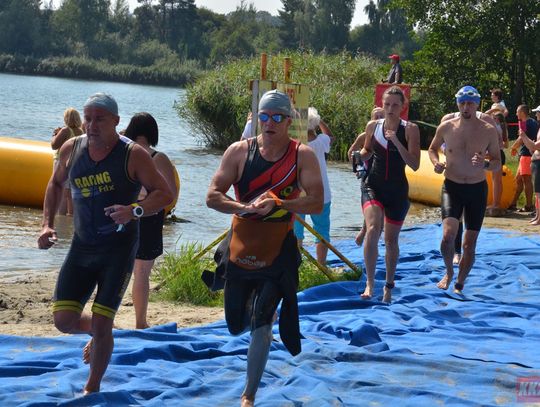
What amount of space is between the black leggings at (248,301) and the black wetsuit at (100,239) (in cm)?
63

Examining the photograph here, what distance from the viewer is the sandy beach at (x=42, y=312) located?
8281mm

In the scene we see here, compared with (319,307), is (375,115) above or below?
above

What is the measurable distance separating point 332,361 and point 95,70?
9458 centimetres

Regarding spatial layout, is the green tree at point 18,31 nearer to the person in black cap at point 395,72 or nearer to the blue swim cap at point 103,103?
the person in black cap at point 395,72

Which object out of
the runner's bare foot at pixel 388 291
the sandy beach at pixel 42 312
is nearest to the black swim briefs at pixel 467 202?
the runner's bare foot at pixel 388 291

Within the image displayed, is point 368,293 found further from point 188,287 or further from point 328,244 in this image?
point 188,287

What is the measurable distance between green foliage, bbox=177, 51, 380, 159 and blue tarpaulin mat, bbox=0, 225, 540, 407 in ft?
75.6

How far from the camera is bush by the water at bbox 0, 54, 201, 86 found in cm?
9938

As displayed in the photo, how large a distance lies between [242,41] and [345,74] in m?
91.0

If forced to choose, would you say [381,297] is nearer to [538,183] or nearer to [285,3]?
[538,183]

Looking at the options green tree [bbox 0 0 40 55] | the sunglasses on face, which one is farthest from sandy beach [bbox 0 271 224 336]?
green tree [bbox 0 0 40 55]

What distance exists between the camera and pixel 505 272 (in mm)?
11305

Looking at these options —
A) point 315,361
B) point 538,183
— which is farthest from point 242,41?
point 315,361

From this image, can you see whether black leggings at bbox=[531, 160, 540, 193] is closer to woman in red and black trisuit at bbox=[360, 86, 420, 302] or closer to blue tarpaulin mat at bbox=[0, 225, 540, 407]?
blue tarpaulin mat at bbox=[0, 225, 540, 407]
